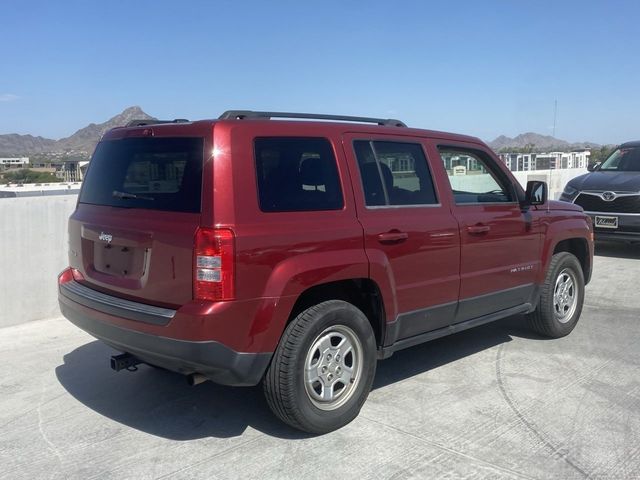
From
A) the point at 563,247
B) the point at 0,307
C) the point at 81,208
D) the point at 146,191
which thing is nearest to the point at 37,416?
the point at 81,208

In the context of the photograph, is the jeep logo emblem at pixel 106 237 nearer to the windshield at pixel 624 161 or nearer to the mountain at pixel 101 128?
the mountain at pixel 101 128

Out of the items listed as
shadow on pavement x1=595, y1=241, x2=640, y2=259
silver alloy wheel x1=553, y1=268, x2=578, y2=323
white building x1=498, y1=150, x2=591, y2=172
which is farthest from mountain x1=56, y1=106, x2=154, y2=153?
white building x1=498, y1=150, x2=591, y2=172

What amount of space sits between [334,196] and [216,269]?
38.9 inches

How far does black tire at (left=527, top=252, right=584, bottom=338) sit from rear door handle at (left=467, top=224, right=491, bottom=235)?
45.4 inches

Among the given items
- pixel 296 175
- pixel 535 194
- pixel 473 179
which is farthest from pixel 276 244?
pixel 535 194

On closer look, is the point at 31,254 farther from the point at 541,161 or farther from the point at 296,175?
the point at 541,161

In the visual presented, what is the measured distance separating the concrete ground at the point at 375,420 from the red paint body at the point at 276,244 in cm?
69

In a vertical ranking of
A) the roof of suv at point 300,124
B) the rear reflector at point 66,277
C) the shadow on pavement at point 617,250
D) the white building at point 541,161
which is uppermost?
the white building at point 541,161

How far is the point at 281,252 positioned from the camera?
3408 millimetres

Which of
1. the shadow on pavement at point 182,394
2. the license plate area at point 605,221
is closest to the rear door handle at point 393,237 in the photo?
the shadow on pavement at point 182,394

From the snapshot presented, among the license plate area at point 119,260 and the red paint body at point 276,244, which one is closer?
the red paint body at point 276,244

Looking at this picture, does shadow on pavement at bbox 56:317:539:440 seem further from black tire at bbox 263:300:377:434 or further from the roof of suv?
the roof of suv

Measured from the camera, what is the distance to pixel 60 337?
5.88 metres

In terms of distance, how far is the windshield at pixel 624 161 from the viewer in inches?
423
